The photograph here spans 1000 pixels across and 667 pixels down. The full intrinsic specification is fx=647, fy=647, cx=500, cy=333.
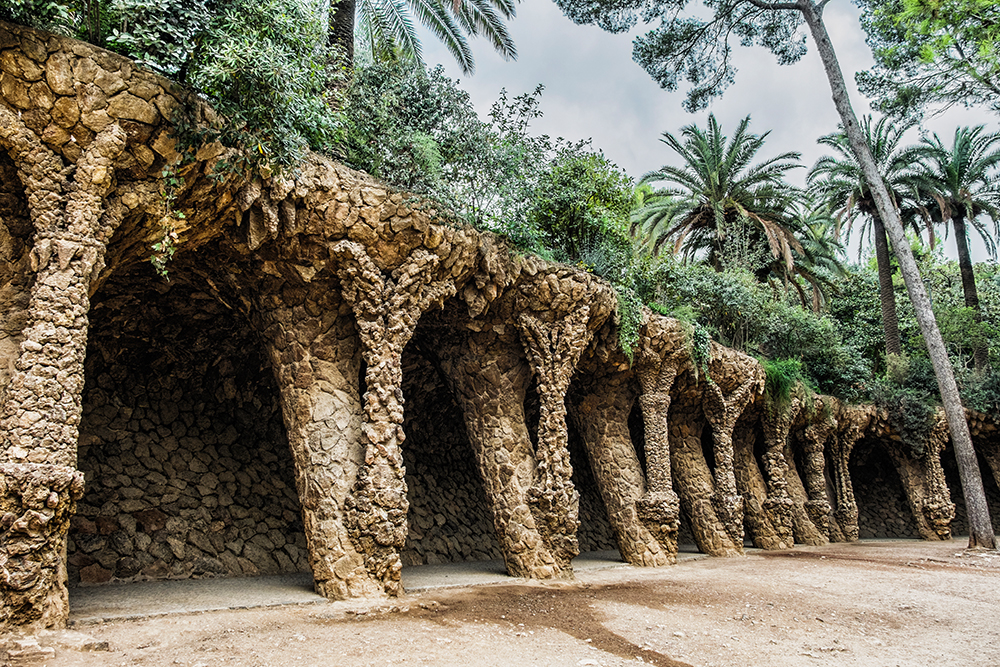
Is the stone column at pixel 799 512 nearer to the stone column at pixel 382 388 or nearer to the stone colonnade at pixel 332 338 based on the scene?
the stone colonnade at pixel 332 338

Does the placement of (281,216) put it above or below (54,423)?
above

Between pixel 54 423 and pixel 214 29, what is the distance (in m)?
3.70

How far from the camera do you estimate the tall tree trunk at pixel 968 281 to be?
20859 mm

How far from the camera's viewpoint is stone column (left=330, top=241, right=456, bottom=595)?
723 cm

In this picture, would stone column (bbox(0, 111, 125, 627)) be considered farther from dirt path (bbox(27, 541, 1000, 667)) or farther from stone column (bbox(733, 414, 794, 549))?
stone column (bbox(733, 414, 794, 549))

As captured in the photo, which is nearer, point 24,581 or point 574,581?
point 24,581

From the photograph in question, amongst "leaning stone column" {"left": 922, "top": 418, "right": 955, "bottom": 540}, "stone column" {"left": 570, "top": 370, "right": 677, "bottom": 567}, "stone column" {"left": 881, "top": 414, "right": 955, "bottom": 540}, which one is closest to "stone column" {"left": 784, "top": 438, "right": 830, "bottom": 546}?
"stone column" {"left": 881, "top": 414, "right": 955, "bottom": 540}

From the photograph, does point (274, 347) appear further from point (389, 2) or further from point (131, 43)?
point (389, 2)

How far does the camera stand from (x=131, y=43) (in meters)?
5.81

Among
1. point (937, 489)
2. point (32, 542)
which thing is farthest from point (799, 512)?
point (32, 542)

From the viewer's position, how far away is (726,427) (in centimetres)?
1379

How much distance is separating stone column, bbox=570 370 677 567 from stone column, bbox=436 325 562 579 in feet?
8.31

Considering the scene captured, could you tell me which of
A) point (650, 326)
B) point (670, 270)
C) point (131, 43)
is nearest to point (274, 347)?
point (131, 43)

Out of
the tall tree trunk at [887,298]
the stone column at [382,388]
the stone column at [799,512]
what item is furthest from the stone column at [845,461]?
the stone column at [382,388]
